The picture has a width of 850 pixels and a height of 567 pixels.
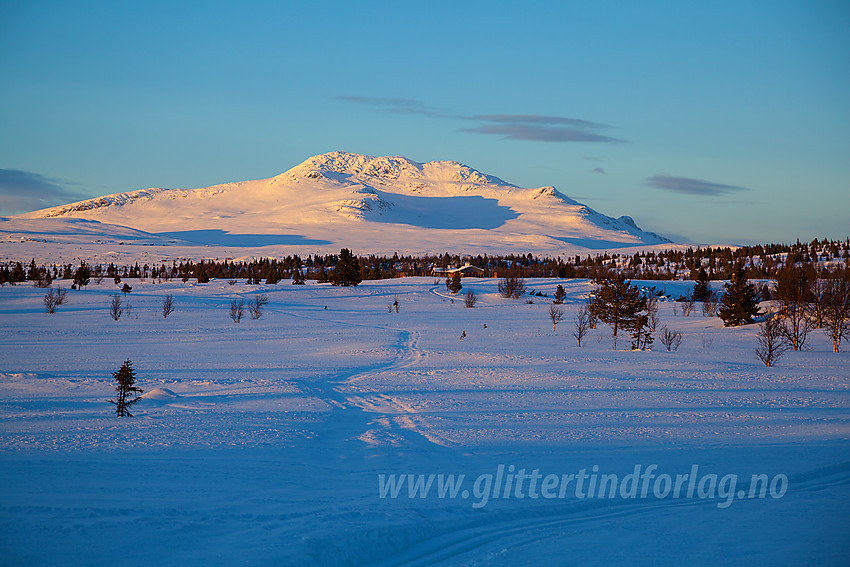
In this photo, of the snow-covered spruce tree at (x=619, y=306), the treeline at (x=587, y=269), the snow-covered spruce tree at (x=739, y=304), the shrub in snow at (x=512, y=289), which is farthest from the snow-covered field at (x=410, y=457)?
the treeline at (x=587, y=269)

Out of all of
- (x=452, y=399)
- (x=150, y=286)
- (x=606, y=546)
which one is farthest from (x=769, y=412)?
(x=150, y=286)

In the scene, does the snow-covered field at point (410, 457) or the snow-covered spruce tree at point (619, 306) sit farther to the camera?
the snow-covered spruce tree at point (619, 306)

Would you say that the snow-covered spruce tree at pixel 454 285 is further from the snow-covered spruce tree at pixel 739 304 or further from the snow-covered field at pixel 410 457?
the snow-covered field at pixel 410 457

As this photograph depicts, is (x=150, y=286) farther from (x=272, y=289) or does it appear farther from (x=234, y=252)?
(x=234, y=252)

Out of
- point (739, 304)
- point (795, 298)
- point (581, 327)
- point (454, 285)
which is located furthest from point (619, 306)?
point (454, 285)

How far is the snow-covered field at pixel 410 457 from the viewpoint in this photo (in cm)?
643

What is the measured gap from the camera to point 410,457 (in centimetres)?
972

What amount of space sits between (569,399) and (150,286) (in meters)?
57.0

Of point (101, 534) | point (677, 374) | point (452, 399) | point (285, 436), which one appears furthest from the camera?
point (677, 374)

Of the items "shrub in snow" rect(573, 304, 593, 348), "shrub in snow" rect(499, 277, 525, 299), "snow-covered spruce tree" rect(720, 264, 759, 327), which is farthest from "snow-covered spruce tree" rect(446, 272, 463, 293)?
"snow-covered spruce tree" rect(720, 264, 759, 327)

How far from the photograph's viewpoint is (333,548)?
6359 millimetres

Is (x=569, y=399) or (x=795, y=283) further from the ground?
(x=795, y=283)

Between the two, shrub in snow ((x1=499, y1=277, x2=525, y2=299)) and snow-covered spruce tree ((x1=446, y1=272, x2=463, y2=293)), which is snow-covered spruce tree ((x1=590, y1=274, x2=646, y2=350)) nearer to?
shrub in snow ((x1=499, y1=277, x2=525, y2=299))

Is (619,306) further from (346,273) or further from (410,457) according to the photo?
(346,273)
